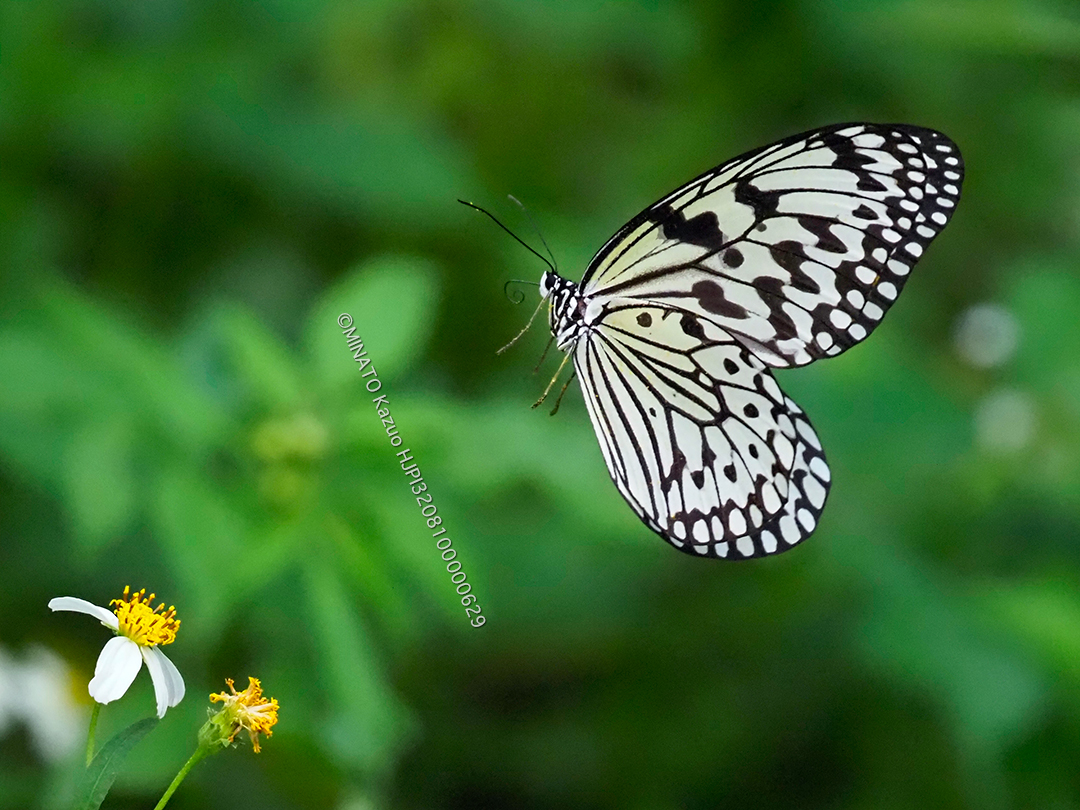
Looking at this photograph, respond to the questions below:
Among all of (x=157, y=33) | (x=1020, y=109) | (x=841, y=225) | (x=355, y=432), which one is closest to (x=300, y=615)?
(x=355, y=432)

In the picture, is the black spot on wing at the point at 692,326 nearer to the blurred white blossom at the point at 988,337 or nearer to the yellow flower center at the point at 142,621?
the yellow flower center at the point at 142,621

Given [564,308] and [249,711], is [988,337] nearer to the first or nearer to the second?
[564,308]

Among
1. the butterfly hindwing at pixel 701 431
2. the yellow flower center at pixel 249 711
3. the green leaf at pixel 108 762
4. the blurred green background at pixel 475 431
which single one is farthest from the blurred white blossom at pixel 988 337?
the green leaf at pixel 108 762

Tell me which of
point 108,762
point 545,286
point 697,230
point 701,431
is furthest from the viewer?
point 701,431

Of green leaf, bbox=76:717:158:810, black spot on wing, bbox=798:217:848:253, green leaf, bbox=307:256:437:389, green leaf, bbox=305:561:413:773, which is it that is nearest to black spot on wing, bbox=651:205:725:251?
black spot on wing, bbox=798:217:848:253

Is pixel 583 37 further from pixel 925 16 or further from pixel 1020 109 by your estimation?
pixel 1020 109

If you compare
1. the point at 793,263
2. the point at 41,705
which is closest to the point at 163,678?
the point at 793,263

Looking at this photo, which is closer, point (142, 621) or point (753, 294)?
point (142, 621)

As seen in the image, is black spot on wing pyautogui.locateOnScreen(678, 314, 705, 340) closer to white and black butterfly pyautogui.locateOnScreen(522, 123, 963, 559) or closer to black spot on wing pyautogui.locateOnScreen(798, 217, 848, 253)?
white and black butterfly pyautogui.locateOnScreen(522, 123, 963, 559)
